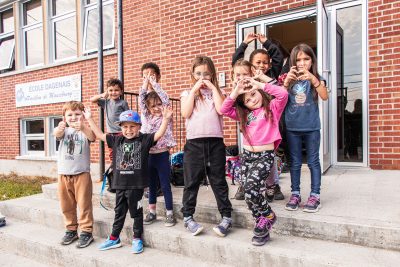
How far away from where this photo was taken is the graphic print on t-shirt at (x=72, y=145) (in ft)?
10.9

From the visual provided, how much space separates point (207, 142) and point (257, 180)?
22.0 inches

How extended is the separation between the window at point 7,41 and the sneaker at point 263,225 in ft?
29.3

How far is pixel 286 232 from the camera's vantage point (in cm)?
285

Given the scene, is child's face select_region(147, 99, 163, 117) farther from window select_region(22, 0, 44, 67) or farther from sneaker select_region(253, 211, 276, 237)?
window select_region(22, 0, 44, 67)

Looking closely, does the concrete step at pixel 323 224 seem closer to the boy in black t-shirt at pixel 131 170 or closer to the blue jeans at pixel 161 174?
the blue jeans at pixel 161 174

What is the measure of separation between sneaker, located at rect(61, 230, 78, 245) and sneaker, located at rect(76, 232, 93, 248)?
0.13 m

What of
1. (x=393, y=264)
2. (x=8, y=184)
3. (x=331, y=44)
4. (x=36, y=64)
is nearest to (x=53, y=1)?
(x=36, y=64)

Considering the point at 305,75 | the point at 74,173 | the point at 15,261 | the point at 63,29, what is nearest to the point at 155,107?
the point at 74,173

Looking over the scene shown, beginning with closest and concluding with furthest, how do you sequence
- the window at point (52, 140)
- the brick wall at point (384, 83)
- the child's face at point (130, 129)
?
the child's face at point (130, 129) < the brick wall at point (384, 83) < the window at point (52, 140)

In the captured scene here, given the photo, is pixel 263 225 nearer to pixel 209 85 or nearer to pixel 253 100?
pixel 253 100

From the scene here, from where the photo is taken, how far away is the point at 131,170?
3061 mm

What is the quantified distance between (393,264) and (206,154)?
1.55 metres

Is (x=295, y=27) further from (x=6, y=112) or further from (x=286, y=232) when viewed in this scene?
(x=6, y=112)

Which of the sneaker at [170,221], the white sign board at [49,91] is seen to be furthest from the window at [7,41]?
the sneaker at [170,221]
